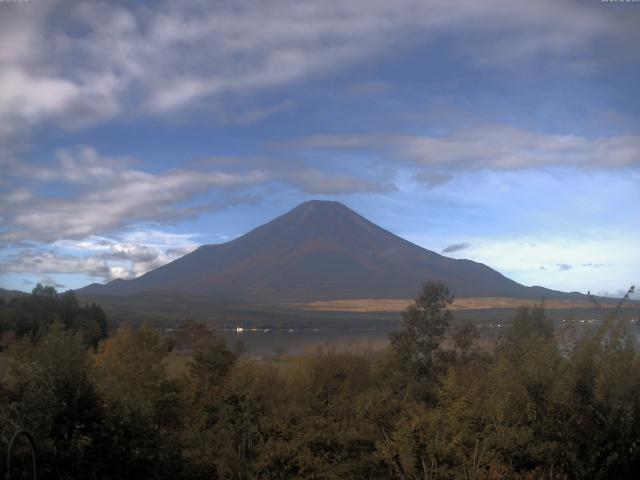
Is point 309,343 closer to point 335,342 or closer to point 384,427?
point 335,342

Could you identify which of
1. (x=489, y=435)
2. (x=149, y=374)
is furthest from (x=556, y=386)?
(x=149, y=374)

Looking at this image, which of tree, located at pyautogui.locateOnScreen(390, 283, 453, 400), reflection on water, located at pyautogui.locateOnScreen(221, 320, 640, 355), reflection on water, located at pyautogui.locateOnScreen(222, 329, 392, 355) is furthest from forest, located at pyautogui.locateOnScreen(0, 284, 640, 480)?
tree, located at pyautogui.locateOnScreen(390, 283, 453, 400)

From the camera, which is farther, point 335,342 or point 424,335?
point 335,342

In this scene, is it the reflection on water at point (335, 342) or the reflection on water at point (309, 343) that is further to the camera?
the reflection on water at point (309, 343)

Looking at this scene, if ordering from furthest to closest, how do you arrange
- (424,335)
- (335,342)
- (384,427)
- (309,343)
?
(309,343)
(335,342)
(424,335)
(384,427)

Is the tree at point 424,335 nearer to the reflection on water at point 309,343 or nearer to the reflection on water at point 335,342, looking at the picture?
the reflection on water at point 335,342

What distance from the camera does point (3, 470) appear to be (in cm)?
719

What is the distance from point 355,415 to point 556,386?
487 centimetres

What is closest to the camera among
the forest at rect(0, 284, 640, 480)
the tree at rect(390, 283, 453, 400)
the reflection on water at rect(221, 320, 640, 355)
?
the forest at rect(0, 284, 640, 480)

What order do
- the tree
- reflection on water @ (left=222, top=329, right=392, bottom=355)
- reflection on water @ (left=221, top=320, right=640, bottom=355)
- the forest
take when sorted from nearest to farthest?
the forest, reflection on water @ (left=221, top=320, right=640, bottom=355), reflection on water @ (left=222, top=329, right=392, bottom=355), the tree

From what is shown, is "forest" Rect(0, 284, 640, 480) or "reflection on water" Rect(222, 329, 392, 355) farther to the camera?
"reflection on water" Rect(222, 329, 392, 355)

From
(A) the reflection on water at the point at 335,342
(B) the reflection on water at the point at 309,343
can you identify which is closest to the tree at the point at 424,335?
(A) the reflection on water at the point at 335,342

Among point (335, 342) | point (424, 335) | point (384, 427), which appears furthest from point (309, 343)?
point (384, 427)

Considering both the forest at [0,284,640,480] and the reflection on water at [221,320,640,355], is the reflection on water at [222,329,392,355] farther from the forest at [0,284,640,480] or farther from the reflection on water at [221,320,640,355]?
the forest at [0,284,640,480]
